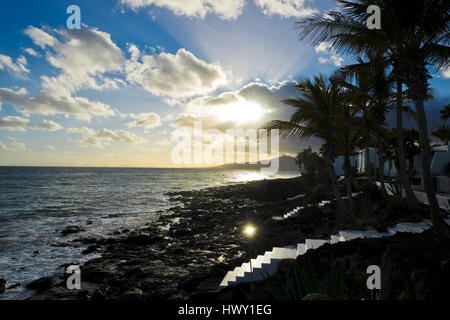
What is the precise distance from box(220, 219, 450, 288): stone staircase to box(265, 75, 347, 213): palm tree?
3.05 metres

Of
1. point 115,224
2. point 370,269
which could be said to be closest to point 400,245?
point 370,269

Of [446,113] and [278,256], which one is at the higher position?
[446,113]

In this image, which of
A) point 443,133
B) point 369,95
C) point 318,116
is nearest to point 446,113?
point 443,133

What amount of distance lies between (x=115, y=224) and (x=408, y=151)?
21.5 metres

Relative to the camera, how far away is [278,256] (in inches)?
268

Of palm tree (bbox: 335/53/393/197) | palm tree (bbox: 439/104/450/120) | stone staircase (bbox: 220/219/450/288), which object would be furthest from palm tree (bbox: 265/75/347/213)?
palm tree (bbox: 439/104/450/120)

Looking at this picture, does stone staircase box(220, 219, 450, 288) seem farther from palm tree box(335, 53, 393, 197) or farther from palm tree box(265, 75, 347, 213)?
palm tree box(335, 53, 393, 197)

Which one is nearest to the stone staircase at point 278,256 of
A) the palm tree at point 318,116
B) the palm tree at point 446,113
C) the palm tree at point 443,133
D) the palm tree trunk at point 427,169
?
the palm tree trunk at point 427,169

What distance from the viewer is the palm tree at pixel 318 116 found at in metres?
9.99

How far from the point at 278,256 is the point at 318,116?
6.21 m

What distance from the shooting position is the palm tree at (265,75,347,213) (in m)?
9.99

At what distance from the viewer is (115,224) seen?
17.4m

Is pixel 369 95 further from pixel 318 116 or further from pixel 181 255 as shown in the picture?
pixel 181 255
